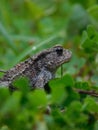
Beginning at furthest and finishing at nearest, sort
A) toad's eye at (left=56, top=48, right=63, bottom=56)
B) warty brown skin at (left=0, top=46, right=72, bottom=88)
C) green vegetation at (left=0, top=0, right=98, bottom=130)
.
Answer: toad's eye at (left=56, top=48, right=63, bottom=56)
warty brown skin at (left=0, top=46, right=72, bottom=88)
green vegetation at (left=0, top=0, right=98, bottom=130)

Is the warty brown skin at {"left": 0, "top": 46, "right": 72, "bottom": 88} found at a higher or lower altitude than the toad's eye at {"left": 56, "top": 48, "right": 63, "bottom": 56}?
lower

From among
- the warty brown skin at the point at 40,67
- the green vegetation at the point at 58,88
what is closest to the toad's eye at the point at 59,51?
the warty brown skin at the point at 40,67

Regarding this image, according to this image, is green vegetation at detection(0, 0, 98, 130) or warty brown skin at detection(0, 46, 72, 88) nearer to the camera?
green vegetation at detection(0, 0, 98, 130)

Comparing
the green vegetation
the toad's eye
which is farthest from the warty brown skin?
the green vegetation

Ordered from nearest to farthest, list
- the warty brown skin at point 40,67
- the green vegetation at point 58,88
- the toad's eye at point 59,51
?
the green vegetation at point 58,88
the warty brown skin at point 40,67
the toad's eye at point 59,51

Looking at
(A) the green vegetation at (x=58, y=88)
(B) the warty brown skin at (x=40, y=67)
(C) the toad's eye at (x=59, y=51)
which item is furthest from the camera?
(C) the toad's eye at (x=59, y=51)

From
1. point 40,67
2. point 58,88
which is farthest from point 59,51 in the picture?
point 58,88

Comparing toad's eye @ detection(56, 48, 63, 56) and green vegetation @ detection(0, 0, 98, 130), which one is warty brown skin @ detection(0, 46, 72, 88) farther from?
green vegetation @ detection(0, 0, 98, 130)

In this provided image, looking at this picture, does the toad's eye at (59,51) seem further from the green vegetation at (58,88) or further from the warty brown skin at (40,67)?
the green vegetation at (58,88)

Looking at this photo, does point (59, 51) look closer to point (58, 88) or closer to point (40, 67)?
point (40, 67)

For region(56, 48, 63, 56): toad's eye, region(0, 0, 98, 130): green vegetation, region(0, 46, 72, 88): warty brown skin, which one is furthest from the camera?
region(56, 48, 63, 56): toad's eye
